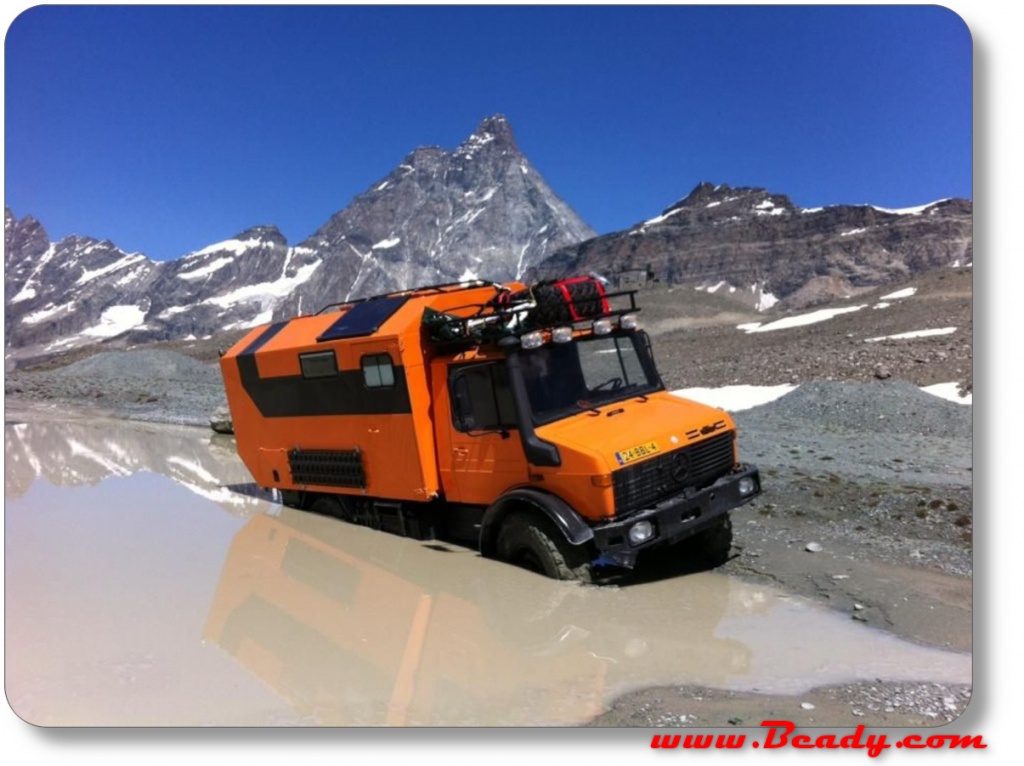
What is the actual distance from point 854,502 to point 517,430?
179 inches

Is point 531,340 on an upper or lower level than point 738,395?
upper

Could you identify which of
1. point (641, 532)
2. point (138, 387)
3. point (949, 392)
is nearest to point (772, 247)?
point (138, 387)

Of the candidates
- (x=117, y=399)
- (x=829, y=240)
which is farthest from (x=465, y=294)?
(x=829, y=240)

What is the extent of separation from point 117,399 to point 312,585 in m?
22.8

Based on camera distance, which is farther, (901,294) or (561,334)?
(901,294)

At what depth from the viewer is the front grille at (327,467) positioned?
916 cm

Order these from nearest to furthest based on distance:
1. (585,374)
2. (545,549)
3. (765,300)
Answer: (545,549)
(585,374)
(765,300)

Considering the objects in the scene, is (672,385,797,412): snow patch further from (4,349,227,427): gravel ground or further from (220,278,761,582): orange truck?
(4,349,227,427): gravel ground

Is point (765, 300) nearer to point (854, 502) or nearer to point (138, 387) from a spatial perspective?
point (138, 387)

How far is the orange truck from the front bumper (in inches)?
0.5

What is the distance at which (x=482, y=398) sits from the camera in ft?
24.9

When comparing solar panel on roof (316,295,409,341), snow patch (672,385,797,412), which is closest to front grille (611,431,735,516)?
solar panel on roof (316,295,409,341)

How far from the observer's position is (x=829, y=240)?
497 ft

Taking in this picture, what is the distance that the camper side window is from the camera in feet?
27.1
